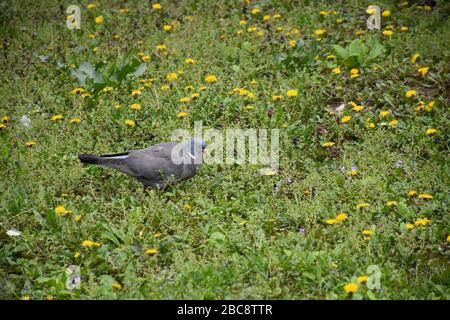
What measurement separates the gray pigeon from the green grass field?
0.17m

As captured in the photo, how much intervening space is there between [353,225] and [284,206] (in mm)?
709

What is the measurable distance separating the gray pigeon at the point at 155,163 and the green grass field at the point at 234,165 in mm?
172

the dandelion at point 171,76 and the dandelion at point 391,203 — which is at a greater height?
the dandelion at point 171,76

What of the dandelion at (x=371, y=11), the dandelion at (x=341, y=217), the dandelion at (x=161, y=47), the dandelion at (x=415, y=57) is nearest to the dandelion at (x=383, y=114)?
the dandelion at (x=415, y=57)

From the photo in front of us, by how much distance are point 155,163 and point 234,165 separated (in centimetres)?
98

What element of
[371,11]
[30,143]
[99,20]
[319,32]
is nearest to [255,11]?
[319,32]

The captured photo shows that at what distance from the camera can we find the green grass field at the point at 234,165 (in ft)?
18.0

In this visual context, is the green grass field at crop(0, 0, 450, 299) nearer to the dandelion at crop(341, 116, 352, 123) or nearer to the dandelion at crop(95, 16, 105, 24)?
the dandelion at crop(95, 16, 105, 24)

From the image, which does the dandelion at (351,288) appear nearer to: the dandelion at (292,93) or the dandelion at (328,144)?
the dandelion at (328,144)

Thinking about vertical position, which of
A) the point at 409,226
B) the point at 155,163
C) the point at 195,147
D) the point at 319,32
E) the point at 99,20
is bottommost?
the point at 409,226

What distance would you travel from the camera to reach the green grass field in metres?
5.50

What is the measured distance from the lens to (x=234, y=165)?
7422 millimetres

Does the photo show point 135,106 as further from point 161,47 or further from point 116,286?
point 116,286

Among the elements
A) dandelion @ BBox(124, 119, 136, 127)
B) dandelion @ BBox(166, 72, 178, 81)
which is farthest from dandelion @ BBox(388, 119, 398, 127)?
dandelion @ BBox(124, 119, 136, 127)
